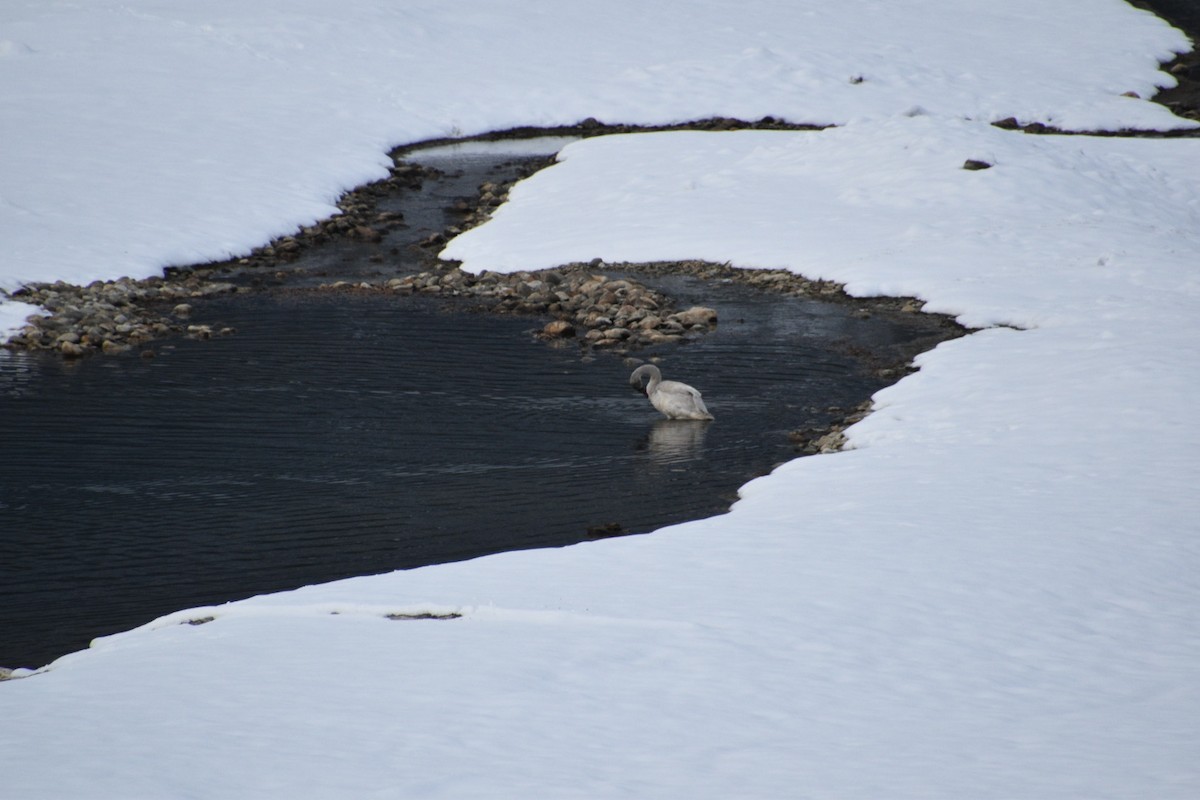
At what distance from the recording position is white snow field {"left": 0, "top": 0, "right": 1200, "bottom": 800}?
6.32 m

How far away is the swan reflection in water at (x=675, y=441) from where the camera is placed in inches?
580

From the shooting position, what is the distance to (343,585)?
10016mm

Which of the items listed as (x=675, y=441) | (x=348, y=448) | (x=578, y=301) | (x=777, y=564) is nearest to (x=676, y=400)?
(x=675, y=441)

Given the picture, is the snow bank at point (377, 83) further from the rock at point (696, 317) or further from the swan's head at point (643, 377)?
the swan's head at point (643, 377)

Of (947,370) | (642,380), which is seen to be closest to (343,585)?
(642,380)

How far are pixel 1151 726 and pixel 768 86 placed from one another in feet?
133

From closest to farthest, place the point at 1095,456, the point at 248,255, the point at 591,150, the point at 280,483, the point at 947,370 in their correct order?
1. the point at 1095,456
2. the point at 280,483
3. the point at 947,370
4. the point at 248,255
5. the point at 591,150

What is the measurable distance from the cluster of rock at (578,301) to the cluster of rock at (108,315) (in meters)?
3.11

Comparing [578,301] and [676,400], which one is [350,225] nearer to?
[578,301]

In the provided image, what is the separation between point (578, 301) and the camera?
893 inches

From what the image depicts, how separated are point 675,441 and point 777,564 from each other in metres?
5.43

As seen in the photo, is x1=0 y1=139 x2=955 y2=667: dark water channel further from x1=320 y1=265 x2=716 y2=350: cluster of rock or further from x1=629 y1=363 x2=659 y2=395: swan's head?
x1=320 y1=265 x2=716 y2=350: cluster of rock

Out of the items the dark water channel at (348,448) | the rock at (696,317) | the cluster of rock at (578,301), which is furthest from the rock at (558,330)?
the rock at (696,317)

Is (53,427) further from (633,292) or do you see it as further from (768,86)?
(768,86)
